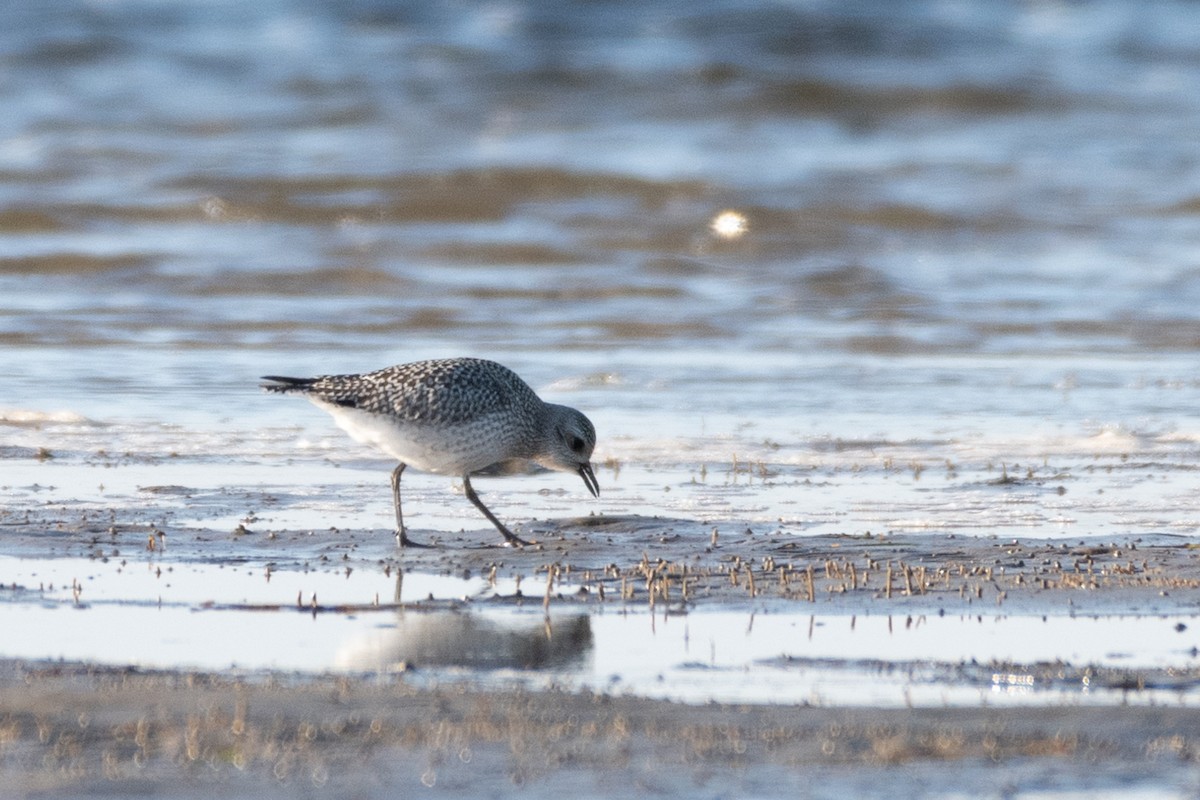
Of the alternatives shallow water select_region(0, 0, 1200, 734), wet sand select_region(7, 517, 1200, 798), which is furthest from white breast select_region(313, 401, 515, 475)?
wet sand select_region(7, 517, 1200, 798)

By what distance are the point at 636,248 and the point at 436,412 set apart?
1192 centimetres

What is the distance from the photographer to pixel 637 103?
28406mm

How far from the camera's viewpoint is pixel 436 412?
7941 mm

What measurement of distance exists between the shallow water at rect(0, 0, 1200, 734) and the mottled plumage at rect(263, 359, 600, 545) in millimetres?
393

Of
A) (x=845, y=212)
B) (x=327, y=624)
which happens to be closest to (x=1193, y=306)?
(x=845, y=212)

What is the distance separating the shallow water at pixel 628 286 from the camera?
22.5 feet

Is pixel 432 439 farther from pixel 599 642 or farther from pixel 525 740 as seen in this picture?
pixel 525 740

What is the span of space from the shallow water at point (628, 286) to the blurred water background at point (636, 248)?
0.07m

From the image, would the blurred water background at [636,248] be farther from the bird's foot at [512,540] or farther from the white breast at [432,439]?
the bird's foot at [512,540]

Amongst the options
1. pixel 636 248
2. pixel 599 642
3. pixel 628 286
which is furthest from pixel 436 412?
pixel 636 248

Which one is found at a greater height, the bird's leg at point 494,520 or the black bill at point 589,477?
the black bill at point 589,477

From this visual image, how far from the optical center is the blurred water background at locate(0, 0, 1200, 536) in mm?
9766

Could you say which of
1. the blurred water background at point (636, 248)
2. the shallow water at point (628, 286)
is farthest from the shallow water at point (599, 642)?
the blurred water background at point (636, 248)

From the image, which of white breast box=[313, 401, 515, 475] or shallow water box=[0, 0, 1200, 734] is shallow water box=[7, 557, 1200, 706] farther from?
white breast box=[313, 401, 515, 475]
